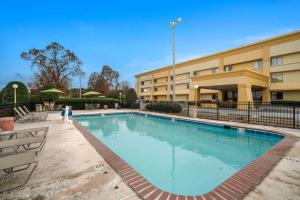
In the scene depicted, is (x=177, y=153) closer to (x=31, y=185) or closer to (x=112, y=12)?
(x=31, y=185)

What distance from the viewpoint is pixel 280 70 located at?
833 inches

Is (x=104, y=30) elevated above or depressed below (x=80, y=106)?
above

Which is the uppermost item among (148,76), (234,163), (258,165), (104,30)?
(104,30)

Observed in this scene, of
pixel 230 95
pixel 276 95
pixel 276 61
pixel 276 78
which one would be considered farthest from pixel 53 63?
pixel 276 95

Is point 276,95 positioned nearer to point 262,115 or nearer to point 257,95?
point 257,95

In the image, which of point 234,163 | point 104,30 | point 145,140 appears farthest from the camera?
point 104,30

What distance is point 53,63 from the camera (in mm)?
28188

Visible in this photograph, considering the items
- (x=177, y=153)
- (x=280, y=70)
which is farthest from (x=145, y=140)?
(x=280, y=70)

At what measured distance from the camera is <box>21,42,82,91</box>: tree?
89.1 ft

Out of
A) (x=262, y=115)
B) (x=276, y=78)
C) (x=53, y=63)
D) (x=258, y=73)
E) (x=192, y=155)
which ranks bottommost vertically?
(x=192, y=155)

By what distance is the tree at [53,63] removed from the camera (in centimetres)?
2717

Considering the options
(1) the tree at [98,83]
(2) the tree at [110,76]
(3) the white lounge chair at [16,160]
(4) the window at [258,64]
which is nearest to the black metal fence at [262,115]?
(3) the white lounge chair at [16,160]

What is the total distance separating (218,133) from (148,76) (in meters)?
42.5

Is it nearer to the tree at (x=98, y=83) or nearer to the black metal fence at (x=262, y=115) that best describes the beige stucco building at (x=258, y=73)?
the black metal fence at (x=262, y=115)
